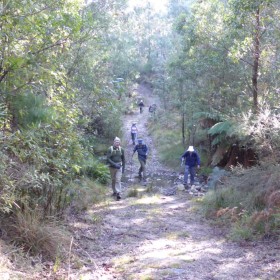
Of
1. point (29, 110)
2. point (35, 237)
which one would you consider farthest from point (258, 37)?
point (35, 237)

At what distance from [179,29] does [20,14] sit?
16680mm

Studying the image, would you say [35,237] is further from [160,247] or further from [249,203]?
[249,203]

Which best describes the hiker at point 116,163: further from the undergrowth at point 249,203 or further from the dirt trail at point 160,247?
the undergrowth at point 249,203

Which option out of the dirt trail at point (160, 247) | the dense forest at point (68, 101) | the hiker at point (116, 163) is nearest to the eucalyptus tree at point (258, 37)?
the dense forest at point (68, 101)

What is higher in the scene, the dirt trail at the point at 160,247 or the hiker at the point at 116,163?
the hiker at the point at 116,163

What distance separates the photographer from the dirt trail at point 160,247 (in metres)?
5.38

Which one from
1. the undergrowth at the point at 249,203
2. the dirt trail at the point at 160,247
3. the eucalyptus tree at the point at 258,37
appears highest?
the eucalyptus tree at the point at 258,37

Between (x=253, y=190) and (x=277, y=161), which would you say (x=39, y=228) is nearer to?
(x=253, y=190)

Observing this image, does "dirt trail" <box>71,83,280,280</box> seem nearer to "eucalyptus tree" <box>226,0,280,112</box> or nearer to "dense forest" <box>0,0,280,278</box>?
"dense forest" <box>0,0,280,278</box>

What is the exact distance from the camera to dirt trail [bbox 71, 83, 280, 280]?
5.38 metres

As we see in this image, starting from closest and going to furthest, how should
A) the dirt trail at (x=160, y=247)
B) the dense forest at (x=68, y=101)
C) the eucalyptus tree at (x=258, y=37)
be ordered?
the dirt trail at (x=160, y=247)
the dense forest at (x=68, y=101)
the eucalyptus tree at (x=258, y=37)

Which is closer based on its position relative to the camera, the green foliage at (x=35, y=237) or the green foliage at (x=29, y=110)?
the green foliage at (x=35, y=237)

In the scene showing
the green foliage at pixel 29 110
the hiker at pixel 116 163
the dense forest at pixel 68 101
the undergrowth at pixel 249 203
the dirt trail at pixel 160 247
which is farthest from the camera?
the hiker at pixel 116 163

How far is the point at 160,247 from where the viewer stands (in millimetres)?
6719
